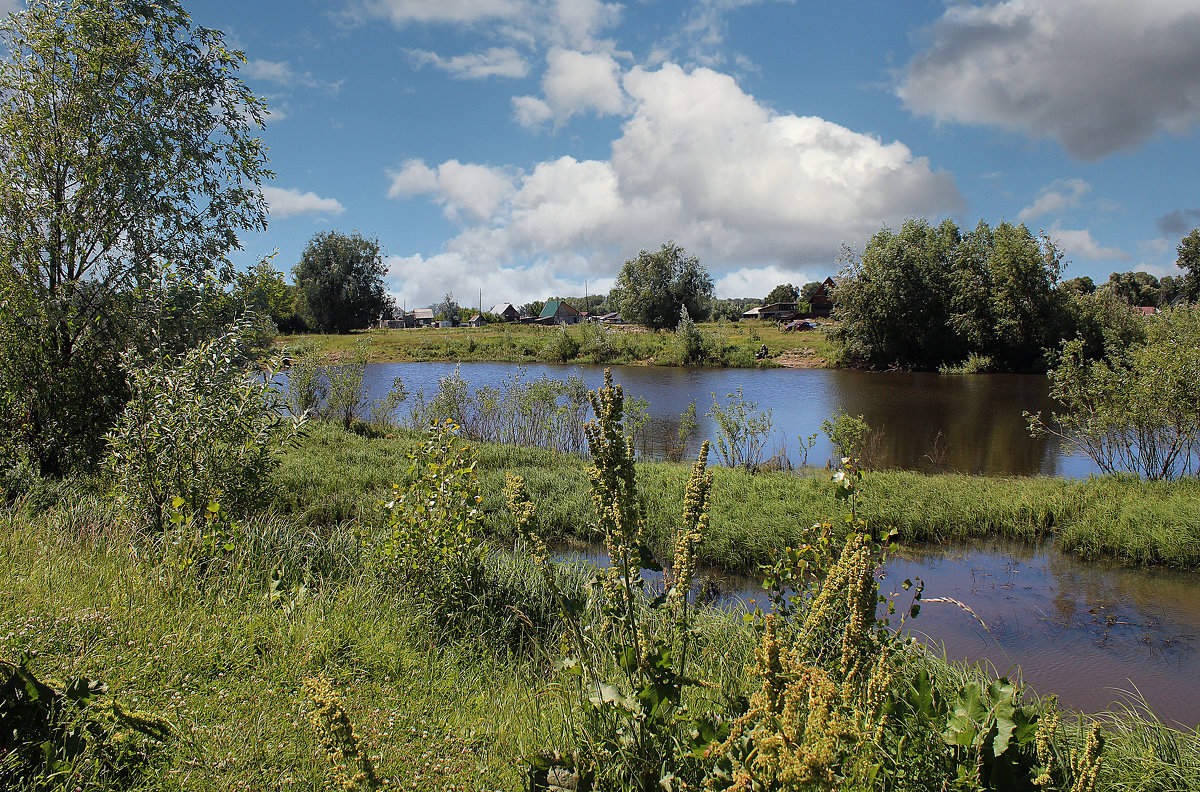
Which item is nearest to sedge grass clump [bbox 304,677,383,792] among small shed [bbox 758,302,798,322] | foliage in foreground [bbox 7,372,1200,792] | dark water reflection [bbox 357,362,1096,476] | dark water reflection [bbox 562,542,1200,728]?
foliage in foreground [bbox 7,372,1200,792]

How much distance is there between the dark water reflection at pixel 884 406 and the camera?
1539cm

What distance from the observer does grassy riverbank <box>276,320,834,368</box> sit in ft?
142

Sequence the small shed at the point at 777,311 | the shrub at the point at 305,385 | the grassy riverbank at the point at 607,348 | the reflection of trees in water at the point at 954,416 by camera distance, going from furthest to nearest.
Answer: the small shed at the point at 777,311
the grassy riverbank at the point at 607,348
the shrub at the point at 305,385
the reflection of trees in water at the point at 954,416

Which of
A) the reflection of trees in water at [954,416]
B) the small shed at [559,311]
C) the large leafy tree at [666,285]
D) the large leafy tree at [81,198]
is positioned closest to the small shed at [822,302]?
the large leafy tree at [666,285]

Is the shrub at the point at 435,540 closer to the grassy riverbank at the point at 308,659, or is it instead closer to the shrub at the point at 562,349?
the grassy riverbank at the point at 308,659

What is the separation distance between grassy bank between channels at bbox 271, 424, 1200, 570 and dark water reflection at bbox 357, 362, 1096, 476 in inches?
120

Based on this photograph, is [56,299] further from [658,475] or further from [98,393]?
[658,475]

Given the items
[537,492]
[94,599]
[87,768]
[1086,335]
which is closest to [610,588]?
[87,768]

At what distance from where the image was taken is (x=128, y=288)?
8.05 meters

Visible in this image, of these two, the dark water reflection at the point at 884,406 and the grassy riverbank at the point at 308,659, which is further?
the dark water reflection at the point at 884,406

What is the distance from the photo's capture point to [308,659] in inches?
144

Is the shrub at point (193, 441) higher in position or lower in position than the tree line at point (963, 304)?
lower

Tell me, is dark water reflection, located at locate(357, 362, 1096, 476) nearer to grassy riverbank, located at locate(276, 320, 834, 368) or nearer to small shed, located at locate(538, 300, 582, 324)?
grassy riverbank, located at locate(276, 320, 834, 368)

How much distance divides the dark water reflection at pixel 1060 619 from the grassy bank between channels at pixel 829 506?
0.41 meters
